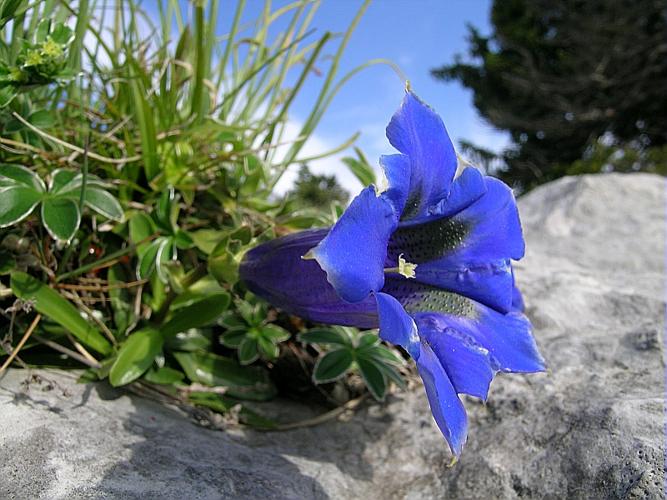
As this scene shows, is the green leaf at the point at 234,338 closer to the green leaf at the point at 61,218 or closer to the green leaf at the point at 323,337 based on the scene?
Result: the green leaf at the point at 323,337

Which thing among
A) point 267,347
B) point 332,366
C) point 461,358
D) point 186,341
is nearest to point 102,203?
point 186,341

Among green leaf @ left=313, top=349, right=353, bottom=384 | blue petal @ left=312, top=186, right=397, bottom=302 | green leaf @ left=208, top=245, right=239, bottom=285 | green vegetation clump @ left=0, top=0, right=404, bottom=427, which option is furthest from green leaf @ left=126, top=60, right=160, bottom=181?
blue petal @ left=312, top=186, right=397, bottom=302

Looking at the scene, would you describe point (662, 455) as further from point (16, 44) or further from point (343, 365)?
point (16, 44)

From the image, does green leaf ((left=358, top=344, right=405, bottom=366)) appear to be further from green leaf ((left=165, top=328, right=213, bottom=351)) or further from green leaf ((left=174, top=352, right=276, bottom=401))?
green leaf ((left=165, top=328, right=213, bottom=351))

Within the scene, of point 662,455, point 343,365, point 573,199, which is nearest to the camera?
point 662,455

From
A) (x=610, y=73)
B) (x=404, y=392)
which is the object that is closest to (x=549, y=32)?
(x=610, y=73)
